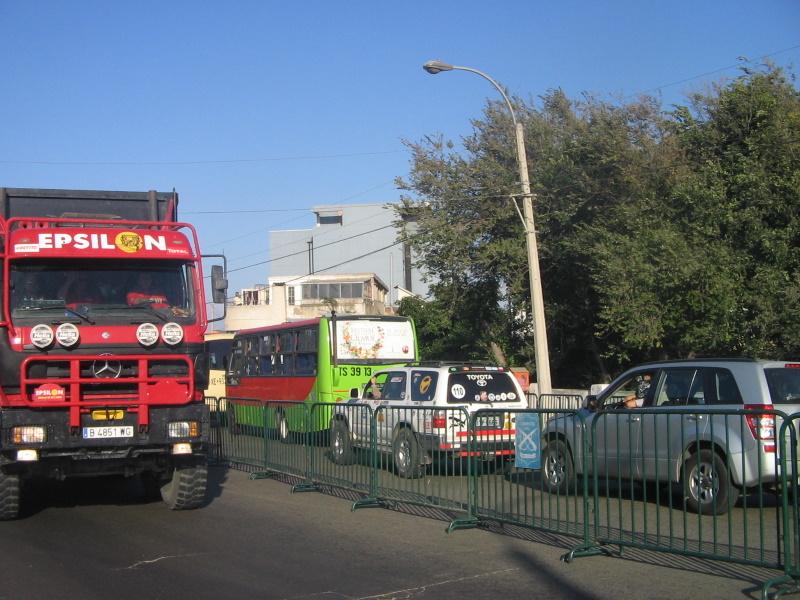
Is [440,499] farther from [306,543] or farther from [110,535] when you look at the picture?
[110,535]

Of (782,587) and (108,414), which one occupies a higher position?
(108,414)

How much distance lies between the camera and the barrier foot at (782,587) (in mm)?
6648

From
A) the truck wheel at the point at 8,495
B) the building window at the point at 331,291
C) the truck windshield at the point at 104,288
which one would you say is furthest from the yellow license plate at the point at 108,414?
the building window at the point at 331,291

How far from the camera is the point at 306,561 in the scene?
8617 mm

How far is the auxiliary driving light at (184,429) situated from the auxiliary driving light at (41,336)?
171cm

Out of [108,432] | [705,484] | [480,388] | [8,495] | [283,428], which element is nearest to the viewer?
[705,484]

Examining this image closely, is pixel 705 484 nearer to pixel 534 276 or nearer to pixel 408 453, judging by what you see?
pixel 408 453

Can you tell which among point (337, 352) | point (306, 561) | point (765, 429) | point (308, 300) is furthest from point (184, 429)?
point (308, 300)

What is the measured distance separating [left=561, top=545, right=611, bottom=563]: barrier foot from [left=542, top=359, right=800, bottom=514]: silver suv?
28.6 inches

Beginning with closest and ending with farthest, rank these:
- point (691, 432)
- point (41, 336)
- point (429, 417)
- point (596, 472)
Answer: point (596, 472) → point (691, 432) → point (41, 336) → point (429, 417)

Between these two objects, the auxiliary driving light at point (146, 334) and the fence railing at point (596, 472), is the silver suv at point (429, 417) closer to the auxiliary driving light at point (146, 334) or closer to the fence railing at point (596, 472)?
the fence railing at point (596, 472)

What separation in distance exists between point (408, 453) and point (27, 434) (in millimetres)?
4588

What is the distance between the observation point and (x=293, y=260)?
8544 centimetres

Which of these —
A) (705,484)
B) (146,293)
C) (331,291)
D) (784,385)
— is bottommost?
(705,484)
